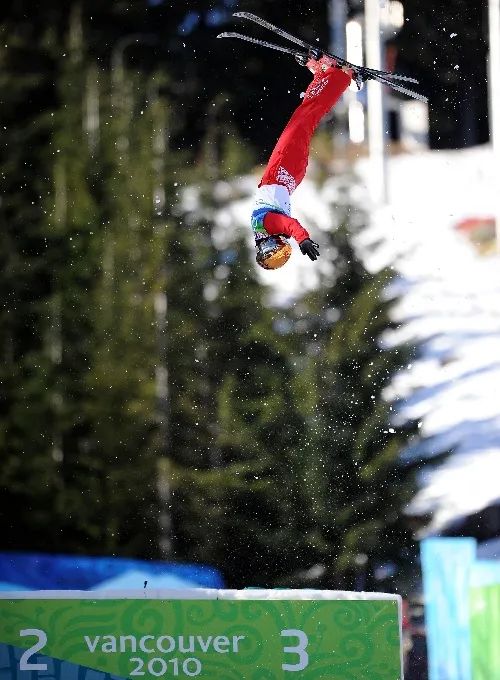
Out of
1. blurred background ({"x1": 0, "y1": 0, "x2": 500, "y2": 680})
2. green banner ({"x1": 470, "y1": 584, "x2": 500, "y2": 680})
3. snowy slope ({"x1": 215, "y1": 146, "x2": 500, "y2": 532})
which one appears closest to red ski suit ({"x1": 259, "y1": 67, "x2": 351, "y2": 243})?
blurred background ({"x1": 0, "y1": 0, "x2": 500, "y2": 680})

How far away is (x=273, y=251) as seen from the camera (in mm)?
2797

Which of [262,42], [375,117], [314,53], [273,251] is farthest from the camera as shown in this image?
[375,117]

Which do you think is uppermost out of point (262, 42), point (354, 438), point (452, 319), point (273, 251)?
point (262, 42)

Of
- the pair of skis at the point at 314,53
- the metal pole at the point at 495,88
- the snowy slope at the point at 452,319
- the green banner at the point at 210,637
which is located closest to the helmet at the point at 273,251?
the pair of skis at the point at 314,53

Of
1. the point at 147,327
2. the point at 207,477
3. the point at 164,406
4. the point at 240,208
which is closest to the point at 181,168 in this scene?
the point at 240,208

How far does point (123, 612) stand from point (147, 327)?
92cm

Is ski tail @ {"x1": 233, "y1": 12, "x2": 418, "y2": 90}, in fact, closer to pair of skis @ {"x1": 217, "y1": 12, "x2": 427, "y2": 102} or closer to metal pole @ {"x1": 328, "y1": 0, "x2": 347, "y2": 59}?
pair of skis @ {"x1": 217, "y1": 12, "x2": 427, "y2": 102}

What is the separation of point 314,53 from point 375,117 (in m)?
0.46

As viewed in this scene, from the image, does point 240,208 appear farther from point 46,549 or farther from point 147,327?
point 46,549

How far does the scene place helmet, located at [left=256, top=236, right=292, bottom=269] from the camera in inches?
110

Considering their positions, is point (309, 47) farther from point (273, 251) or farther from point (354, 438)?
point (354, 438)

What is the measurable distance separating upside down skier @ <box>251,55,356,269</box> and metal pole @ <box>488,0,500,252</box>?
0.58 m

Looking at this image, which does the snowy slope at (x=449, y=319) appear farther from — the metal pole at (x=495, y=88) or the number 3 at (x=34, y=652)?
the number 3 at (x=34, y=652)

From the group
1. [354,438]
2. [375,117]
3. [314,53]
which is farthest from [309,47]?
[354,438]
